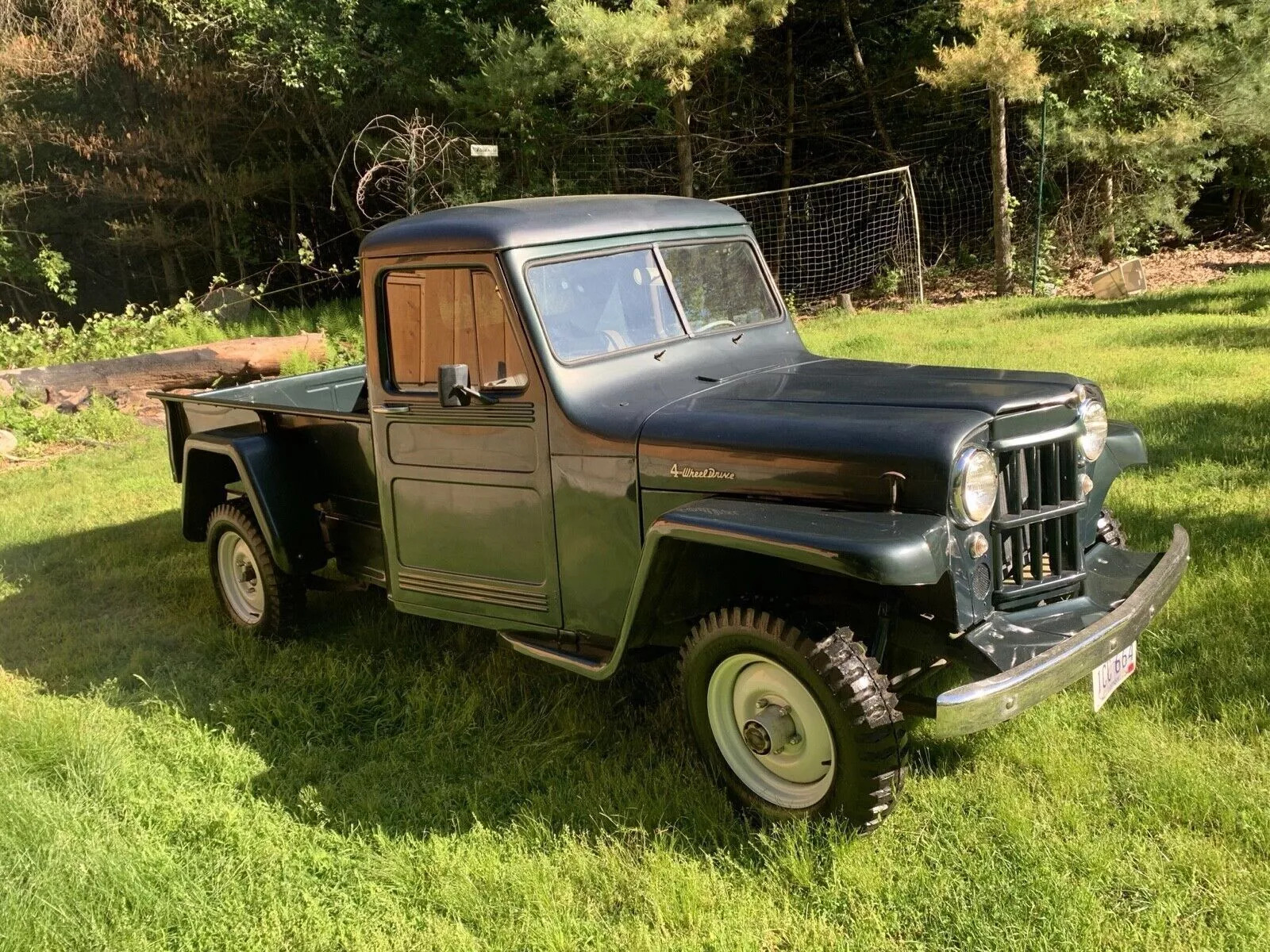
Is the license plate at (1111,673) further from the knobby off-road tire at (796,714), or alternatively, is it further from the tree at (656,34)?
the tree at (656,34)

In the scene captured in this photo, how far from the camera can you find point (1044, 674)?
8.83ft

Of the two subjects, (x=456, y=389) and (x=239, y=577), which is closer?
(x=456, y=389)

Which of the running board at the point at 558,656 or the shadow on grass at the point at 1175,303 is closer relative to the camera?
the running board at the point at 558,656

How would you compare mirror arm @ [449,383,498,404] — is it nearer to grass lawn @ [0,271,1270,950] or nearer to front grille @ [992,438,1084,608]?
grass lawn @ [0,271,1270,950]

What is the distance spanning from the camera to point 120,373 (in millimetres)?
10258

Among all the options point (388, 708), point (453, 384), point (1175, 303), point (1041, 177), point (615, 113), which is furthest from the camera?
point (615, 113)

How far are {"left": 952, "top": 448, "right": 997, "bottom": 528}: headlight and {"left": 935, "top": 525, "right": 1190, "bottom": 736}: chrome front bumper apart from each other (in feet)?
1.34

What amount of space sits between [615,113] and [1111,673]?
41.9ft

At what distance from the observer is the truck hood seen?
9.13 feet

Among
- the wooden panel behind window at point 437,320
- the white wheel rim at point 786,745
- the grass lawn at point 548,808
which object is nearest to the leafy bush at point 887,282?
the grass lawn at point 548,808

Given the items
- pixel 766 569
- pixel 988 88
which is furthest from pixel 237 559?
pixel 988 88

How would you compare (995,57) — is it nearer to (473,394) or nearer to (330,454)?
(330,454)

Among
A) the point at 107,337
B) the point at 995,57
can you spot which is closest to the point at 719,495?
the point at 995,57

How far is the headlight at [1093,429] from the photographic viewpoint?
325cm
